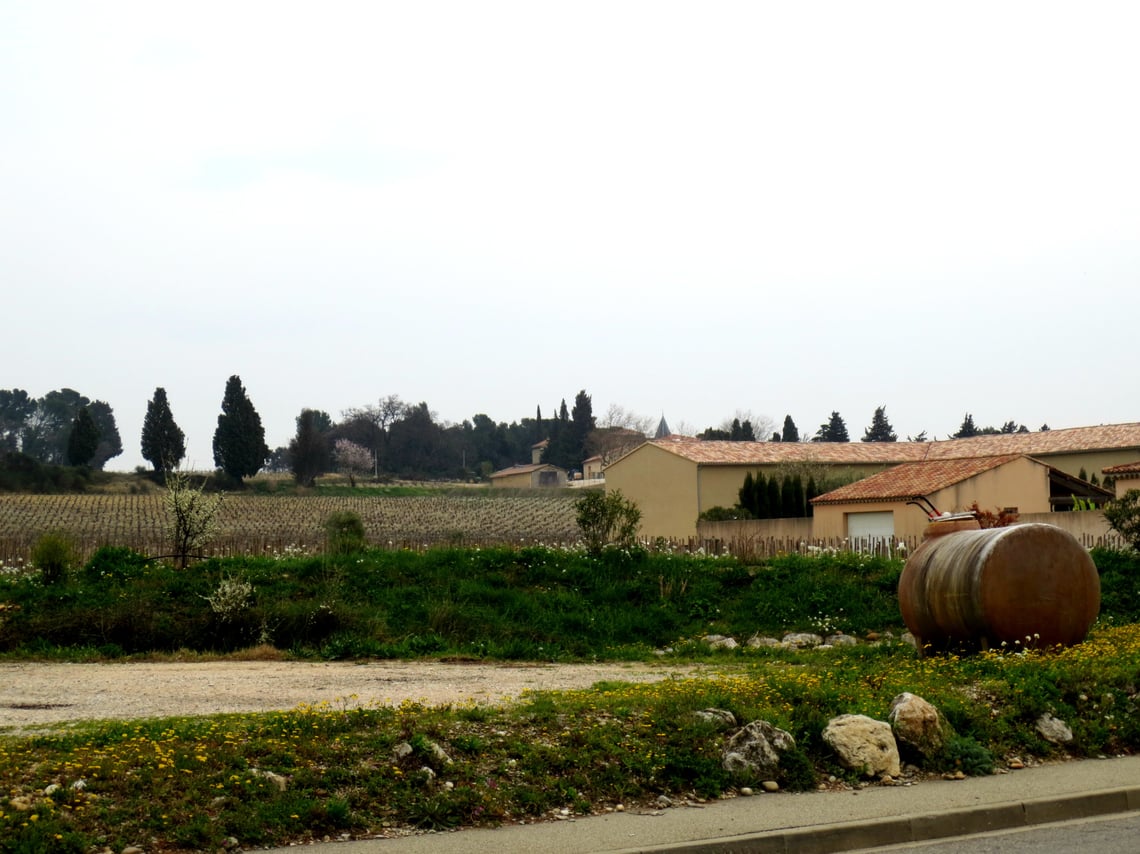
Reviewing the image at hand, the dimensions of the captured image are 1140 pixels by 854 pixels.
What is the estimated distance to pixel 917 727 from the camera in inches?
403

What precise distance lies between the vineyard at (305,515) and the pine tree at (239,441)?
13.1 metres

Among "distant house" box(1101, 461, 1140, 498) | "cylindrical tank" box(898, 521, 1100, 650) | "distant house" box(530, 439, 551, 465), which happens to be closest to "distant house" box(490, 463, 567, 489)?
"distant house" box(530, 439, 551, 465)

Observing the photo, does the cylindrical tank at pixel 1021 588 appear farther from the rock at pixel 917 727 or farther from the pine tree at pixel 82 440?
the pine tree at pixel 82 440

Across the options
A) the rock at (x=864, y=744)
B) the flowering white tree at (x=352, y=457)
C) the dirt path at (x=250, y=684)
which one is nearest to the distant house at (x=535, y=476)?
the flowering white tree at (x=352, y=457)

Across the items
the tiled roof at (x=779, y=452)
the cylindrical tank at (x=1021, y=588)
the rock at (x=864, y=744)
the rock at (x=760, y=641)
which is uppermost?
the tiled roof at (x=779, y=452)

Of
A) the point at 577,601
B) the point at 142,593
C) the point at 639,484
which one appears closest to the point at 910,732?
the point at 577,601

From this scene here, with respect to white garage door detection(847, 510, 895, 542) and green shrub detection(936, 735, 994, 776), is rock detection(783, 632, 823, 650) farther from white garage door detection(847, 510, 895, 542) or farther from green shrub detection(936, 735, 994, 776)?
white garage door detection(847, 510, 895, 542)

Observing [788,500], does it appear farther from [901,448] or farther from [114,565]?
[114,565]

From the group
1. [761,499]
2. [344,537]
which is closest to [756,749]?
[344,537]

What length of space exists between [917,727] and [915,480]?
3528cm

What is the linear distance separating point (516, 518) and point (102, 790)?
7458 centimetres

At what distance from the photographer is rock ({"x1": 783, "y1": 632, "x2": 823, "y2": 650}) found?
2195 cm

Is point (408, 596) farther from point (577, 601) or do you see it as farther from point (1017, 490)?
point (1017, 490)

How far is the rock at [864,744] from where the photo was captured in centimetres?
984
